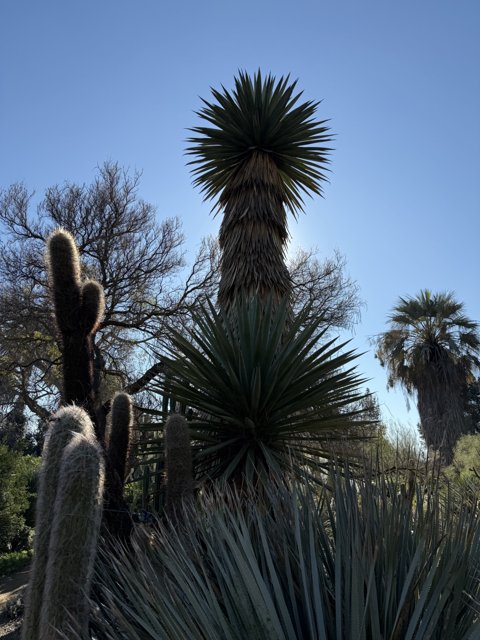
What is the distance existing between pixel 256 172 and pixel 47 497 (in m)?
7.35

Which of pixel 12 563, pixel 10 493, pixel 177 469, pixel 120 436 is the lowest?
pixel 12 563

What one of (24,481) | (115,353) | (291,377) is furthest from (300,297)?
(291,377)

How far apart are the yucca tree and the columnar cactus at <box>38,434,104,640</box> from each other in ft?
18.0

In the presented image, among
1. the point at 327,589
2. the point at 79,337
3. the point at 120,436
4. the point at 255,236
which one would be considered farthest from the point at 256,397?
the point at 255,236

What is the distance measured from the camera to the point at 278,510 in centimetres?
277

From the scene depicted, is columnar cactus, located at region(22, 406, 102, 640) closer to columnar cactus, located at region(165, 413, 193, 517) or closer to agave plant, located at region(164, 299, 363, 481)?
columnar cactus, located at region(165, 413, 193, 517)

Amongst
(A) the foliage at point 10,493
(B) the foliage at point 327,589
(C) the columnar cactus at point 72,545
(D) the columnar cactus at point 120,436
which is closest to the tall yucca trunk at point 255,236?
(D) the columnar cactus at point 120,436

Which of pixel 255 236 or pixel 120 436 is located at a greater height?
pixel 255 236

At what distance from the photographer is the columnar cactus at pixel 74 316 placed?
11.0ft

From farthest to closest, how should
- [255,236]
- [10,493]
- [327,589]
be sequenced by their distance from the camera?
[10,493], [255,236], [327,589]

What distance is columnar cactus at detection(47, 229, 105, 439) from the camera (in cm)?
334

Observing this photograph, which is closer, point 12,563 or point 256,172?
point 256,172

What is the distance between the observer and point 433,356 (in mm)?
20656

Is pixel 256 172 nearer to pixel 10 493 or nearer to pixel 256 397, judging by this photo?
pixel 256 397
